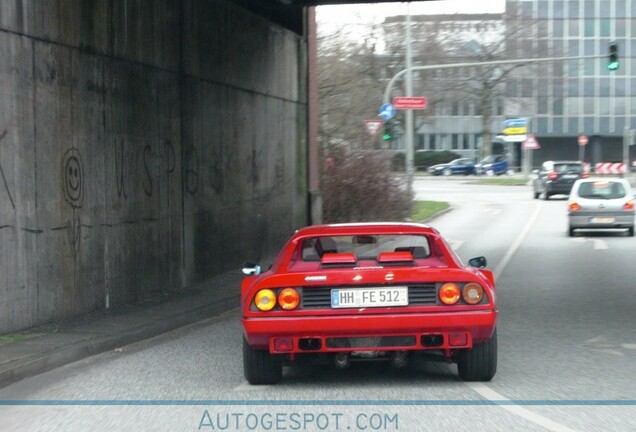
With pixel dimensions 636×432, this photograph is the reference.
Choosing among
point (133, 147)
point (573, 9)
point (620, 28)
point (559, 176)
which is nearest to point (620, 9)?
point (620, 28)

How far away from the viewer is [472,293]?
301 inches

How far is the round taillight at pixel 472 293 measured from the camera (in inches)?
301

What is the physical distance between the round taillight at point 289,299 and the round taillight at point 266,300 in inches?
2.1

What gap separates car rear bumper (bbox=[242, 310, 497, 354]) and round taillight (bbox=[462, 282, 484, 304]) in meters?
0.10

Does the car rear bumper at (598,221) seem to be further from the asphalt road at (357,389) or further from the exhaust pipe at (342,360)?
the exhaust pipe at (342,360)

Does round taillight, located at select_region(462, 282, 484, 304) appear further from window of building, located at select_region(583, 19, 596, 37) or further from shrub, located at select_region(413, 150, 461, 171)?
window of building, located at select_region(583, 19, 596, 37)

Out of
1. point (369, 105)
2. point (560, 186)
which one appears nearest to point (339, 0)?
point (369, 105)

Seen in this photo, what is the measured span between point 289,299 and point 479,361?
1575mm

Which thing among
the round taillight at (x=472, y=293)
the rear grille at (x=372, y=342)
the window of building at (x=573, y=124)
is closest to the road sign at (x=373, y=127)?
the round taillight at (x=472, y=293)

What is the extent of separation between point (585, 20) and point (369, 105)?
49155mm

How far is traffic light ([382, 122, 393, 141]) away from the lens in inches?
1206

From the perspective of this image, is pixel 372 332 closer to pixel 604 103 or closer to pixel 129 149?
pixel 129 149

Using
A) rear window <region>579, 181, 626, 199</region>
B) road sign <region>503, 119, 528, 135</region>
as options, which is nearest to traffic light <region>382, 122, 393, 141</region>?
rear window <region>579, 181, 626, 199</region>

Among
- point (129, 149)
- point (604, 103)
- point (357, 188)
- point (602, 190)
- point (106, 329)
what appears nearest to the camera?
point (106, 329)
